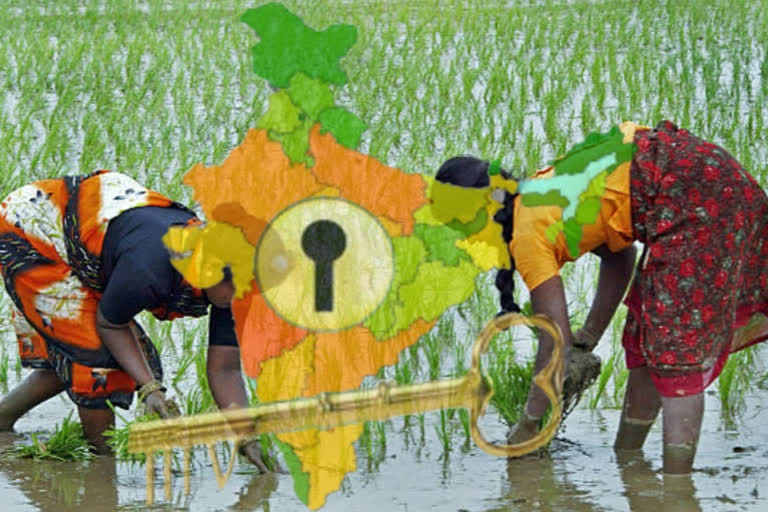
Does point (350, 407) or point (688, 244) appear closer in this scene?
point (350, 407)

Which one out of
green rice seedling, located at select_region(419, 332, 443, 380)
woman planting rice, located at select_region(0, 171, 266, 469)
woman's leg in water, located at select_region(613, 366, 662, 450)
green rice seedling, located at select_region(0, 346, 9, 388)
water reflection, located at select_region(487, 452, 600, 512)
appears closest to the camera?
woman planting rice, located at select_region(0, 171, 266, 469)

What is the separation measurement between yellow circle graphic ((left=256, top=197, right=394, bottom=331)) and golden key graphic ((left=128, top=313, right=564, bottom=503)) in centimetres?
15

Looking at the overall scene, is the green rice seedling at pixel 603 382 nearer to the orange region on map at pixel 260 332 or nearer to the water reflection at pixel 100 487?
the water reflection at pixel 100 487

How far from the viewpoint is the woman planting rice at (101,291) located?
298 centimetres

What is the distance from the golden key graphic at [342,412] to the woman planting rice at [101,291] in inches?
17.1

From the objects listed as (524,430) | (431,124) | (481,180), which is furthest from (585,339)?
(431,124)

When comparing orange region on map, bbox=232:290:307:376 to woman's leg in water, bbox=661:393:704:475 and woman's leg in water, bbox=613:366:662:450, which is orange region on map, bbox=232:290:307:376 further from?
woman's leg in water, bbox=613:366:662:450

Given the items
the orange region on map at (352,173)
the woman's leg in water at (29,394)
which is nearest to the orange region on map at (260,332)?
the orange region on map at (352,173)

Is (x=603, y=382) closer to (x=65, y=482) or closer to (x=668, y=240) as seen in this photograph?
(x=668, y=240)

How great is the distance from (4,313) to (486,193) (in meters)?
2.32

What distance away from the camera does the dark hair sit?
9.23 ft

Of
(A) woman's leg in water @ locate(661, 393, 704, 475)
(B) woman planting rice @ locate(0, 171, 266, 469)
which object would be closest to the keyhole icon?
(B) woman planting rice @ locate(0, 171, 266, 469)

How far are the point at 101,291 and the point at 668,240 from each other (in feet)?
4.56

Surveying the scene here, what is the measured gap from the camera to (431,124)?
6.32m
